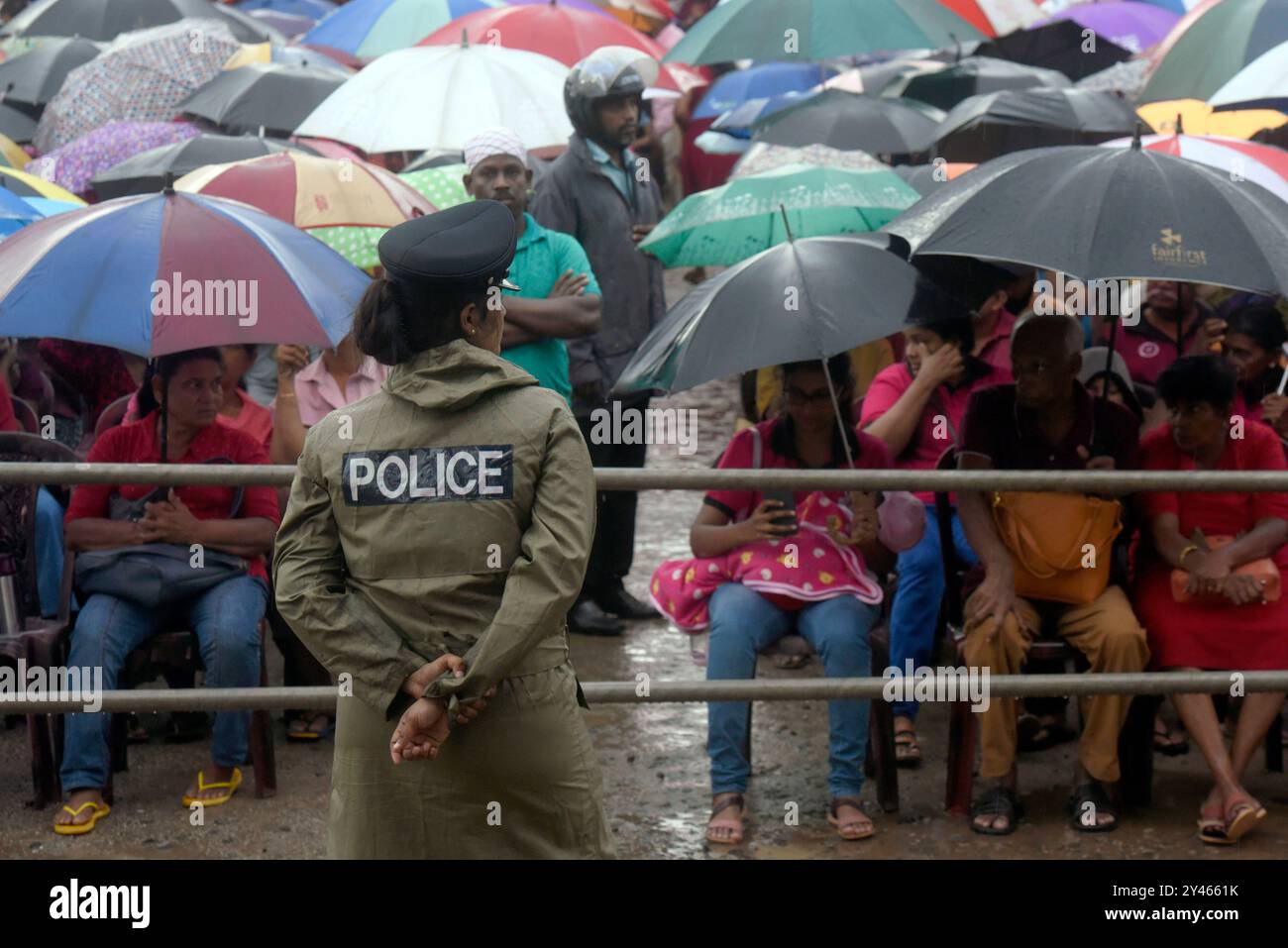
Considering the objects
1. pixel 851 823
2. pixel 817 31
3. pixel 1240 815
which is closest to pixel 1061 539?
pixel 1240 815

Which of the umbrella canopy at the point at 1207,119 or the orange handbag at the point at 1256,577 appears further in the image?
the umbrella canopy at the point at 1207,119

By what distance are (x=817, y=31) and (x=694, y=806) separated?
13.6ft

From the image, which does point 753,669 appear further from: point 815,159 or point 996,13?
point 996,13

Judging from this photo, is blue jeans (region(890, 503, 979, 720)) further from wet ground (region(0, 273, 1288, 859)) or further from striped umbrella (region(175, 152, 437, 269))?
striped umbrella (region(175, 152, 437, 269))

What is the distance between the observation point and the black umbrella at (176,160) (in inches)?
288

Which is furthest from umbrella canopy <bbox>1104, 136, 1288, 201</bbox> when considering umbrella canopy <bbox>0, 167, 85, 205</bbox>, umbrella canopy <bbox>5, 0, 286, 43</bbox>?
umbrella canopy <bbox>5, 0, 286, 43</bbox>

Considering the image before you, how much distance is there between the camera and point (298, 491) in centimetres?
331

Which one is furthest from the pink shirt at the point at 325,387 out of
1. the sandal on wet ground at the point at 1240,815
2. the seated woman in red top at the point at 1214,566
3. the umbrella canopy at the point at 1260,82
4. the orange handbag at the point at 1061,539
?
the umbrella canopy at the point at 1260,82

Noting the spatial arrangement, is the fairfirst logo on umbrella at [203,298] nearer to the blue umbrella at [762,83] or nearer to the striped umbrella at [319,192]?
the striped umbrella at [319,192]

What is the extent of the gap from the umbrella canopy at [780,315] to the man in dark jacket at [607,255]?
1.71 metres

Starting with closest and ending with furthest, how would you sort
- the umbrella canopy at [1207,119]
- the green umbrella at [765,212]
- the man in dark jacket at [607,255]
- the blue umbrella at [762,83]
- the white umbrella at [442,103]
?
the green umbrella at [765,212] < the man in dark jacket at [607,255] < the white umbrella at [442,103] < the umbrella canopy at [1207,119] < the blue umbrella at [762,83]

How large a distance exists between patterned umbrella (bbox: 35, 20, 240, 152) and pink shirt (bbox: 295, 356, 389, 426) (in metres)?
3.76
